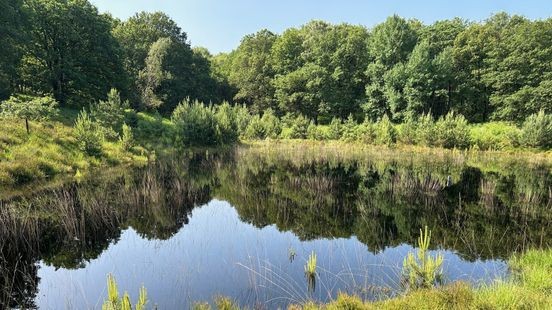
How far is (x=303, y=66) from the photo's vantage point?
5947 cm

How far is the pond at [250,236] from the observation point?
7285mm

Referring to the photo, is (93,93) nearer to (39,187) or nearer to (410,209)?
(39,187)

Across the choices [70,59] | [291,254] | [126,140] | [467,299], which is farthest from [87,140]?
[467,299]

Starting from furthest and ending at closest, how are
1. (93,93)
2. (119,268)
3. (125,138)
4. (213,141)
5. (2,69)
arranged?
(93,93) < (213,141) < (2,69) < (125,138) < (119,268)

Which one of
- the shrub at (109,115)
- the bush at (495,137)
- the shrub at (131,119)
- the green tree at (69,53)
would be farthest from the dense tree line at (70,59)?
the bush at (495,137)

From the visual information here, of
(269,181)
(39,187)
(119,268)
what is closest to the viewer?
(119,268)

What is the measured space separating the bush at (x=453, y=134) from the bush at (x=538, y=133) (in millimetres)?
4665

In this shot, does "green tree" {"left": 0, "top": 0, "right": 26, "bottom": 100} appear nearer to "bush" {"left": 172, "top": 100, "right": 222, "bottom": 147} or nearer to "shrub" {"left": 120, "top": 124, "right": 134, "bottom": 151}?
"shrub" {"left": 120, "top": 124, "right": 134, "bottom": 151}

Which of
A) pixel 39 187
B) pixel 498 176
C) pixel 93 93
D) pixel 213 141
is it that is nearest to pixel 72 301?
pixel 39 187

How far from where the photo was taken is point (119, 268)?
8.32 m

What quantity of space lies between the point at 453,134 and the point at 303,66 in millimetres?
30452

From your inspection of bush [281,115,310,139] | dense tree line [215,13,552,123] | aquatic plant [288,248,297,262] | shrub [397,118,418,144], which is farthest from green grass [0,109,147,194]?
dense tree line [215,13,552,123]

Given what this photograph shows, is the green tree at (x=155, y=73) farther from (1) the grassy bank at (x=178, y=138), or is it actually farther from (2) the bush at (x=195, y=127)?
(2) the bush at (x=195, y=127)

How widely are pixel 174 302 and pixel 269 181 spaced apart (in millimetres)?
12535
